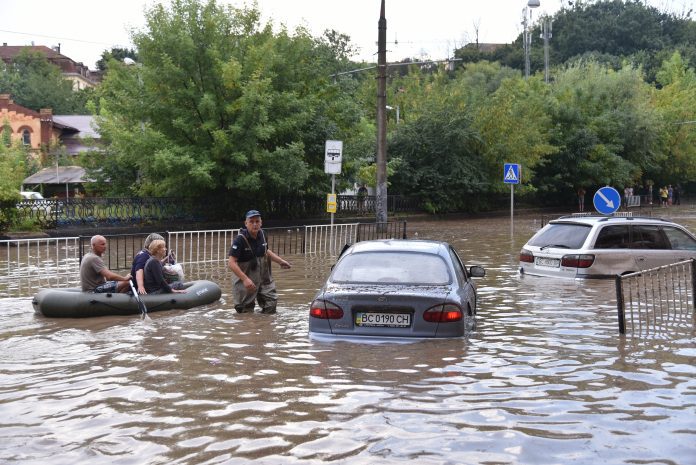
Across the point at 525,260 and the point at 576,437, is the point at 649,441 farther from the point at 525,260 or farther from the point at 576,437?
the point at 525,260

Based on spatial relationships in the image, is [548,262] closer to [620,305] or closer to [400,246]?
[620,305]

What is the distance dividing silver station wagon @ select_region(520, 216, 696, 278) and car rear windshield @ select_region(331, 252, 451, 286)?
21.2 ft

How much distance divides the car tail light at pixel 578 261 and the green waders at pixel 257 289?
6036mm

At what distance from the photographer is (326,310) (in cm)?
991

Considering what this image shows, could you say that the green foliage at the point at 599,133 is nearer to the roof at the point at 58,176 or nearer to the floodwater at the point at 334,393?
the roof at the point at 58,176

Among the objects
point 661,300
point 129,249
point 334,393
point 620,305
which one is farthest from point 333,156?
point 334,393

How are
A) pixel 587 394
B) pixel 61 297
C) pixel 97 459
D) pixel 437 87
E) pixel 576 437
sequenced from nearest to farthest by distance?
1. pixel 97 459
2. pixel 576 437
3. pixel 587 394
4. pixel 61 297
5. pixel 437 87

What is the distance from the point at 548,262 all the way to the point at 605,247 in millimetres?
1080

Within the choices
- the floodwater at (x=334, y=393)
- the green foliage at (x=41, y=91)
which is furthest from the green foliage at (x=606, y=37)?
the floodwater at (x=334, y=393)

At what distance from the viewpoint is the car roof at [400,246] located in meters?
10.7

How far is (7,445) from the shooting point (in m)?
6.50

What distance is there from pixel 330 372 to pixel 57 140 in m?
69.5

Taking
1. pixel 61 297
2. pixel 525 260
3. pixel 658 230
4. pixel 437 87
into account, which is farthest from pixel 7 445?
pixel 437 87

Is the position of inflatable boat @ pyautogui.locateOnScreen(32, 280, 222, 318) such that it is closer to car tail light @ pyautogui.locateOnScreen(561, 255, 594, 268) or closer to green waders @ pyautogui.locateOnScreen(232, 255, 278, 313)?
green waders @ pyautogui.locateOnScreen(232, 255, 278, 313)
